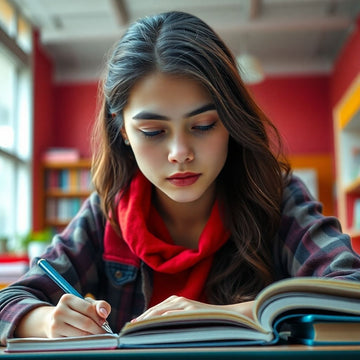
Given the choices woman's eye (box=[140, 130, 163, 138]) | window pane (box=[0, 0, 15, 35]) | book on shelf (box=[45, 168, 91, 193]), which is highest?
window pane (box=[0, 0, 15, 35])

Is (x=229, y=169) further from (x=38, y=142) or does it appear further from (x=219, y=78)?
(x=38, y=142)

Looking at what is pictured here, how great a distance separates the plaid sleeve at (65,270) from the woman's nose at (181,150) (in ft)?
1.00

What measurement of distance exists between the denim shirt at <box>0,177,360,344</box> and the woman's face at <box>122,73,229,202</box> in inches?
7.9

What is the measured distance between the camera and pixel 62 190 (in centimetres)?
654

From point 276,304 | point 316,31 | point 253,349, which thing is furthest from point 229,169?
point 316,31

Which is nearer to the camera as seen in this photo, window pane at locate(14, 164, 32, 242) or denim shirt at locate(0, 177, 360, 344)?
denim shirt at locate(0, 177, 360, 344)

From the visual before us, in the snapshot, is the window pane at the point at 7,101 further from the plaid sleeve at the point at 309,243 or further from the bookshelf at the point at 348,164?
the plaid sleeve at the point at 309,243

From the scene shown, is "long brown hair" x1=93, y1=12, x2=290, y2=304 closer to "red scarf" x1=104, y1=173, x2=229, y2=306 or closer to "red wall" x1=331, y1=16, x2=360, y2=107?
"red scarf" x1=104, y1=173, x2=229, y2=306

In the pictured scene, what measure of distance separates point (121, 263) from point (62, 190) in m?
5.51

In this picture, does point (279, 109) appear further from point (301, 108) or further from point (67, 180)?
point (67, 180)

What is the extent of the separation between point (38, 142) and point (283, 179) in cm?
573

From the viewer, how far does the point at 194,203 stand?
1215 millimetres

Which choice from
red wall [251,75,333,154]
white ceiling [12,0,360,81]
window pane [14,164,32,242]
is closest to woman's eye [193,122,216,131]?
white ceiling [12,0,360,81]

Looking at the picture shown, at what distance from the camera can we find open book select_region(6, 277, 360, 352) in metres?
0.65
